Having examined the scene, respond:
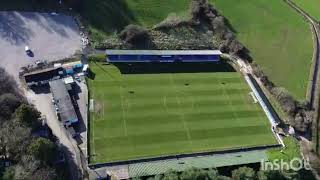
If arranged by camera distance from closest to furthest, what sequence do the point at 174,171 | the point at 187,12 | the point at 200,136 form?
the point at 174,171
the point at 200,136
the point at 187,12

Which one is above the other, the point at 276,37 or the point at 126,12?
the point at 126,12

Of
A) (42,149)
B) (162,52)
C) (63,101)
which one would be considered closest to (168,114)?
(162,52)

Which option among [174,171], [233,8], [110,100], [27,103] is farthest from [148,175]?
[233,8]

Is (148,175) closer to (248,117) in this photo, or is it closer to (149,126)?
(149,126)

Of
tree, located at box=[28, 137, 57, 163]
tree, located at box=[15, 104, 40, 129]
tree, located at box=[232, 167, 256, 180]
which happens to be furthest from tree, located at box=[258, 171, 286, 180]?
tree, located at box=[15, 104, 40, 129]

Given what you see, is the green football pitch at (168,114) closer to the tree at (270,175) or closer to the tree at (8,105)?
the tree at (270,175)

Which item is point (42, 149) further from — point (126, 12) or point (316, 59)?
point (316, 59)
